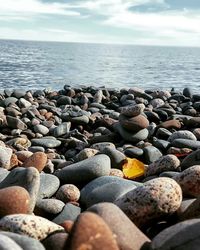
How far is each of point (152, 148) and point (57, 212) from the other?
3132 millimetres

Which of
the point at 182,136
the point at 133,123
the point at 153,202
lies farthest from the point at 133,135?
the point at 153,202

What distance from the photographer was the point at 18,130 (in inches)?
363

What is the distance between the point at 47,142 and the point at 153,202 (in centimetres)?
507

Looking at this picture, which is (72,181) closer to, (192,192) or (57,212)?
(57,212)

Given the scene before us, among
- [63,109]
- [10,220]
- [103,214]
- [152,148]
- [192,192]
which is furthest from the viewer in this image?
[63,109]

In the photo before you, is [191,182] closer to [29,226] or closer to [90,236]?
[29,226]

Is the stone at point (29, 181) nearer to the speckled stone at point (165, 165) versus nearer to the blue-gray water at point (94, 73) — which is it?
the speckled stone at point (165, 165)

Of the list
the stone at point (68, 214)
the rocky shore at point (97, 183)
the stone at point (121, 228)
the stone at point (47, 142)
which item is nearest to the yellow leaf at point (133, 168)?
the rocky shore at point (97, 183)

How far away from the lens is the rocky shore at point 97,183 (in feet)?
8.99

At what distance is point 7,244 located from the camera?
2502 mm

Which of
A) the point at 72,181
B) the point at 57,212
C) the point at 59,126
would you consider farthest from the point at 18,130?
the point at 57,212

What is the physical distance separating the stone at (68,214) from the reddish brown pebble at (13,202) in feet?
1.66

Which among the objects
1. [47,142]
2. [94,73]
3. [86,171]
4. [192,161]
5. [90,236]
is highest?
[90,236]

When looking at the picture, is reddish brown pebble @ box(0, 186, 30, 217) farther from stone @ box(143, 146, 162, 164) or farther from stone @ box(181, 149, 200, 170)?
stone @ box(143, 146, 162, 164)
